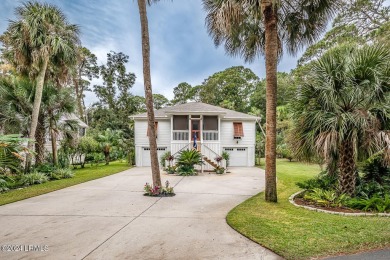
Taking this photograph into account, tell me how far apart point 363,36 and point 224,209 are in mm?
16788

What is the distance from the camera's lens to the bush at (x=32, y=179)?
10306 millimetres

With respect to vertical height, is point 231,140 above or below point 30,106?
below

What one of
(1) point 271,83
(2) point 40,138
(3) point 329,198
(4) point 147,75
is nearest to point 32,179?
(2) point 40,138

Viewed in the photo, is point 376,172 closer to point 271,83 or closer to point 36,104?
point 271,83

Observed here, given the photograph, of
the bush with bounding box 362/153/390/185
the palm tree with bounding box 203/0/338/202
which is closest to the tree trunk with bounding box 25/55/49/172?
the palm tree with bounding box 203/0/338/202

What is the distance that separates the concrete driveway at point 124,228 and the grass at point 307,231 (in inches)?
13.5

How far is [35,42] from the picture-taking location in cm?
1126

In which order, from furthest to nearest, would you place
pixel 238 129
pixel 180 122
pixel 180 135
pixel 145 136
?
1. pixel 238 129
2. pixel 145 136
3. pixel 180 122
4. pixel 180 135

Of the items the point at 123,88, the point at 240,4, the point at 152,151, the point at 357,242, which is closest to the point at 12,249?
the point at 152,151

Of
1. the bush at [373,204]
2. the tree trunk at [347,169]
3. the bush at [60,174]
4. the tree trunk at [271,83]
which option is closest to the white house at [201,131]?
the bush at [60,174]

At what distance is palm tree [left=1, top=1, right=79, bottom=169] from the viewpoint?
11242 mm

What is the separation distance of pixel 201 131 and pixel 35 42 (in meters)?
11.5

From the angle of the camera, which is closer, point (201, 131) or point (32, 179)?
point (32, 179)

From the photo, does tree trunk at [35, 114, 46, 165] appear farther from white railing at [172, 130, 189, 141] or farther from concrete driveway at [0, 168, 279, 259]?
white railing at [172, 130, 189, 141]
